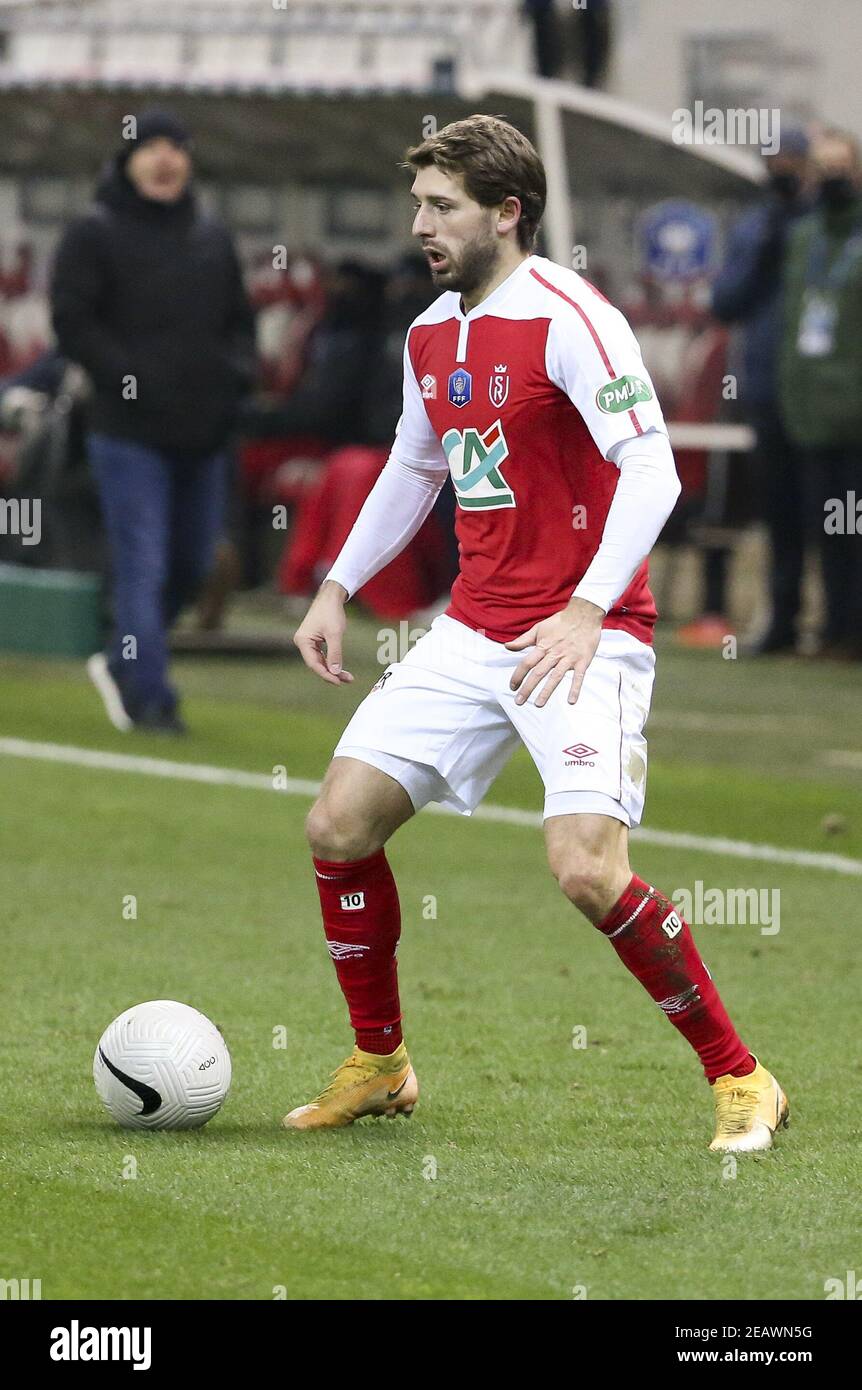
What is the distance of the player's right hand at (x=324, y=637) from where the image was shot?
5.64m

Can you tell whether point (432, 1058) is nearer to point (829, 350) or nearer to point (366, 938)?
point (366, 938)

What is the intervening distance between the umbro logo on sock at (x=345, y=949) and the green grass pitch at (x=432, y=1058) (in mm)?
356

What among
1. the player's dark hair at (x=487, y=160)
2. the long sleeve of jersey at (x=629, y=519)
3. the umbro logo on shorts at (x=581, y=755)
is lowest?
the umbro logo on shorts at (x=581, y=755)

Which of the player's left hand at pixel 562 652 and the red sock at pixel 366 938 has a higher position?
the player's left hand at pixel 562 652

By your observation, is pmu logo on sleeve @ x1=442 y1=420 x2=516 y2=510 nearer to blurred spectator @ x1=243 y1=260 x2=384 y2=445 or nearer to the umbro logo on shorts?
the umbro logo on shorts

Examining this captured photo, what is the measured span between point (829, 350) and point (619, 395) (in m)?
9.34

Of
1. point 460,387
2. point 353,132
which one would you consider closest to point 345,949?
point 460,387

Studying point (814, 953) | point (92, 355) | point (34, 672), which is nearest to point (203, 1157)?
point (814, 953)

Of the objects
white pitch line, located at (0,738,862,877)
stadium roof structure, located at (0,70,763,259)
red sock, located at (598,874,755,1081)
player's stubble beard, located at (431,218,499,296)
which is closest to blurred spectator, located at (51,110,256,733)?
white pitch line, located at (0,738,862,877)

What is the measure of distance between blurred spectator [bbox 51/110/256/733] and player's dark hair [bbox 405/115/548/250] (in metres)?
6.14

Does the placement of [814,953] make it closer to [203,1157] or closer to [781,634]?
[203,1157]

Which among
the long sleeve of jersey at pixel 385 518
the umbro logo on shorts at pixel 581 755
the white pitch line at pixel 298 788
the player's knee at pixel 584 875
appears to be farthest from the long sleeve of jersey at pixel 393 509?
the white pitch line at pixel 298 788

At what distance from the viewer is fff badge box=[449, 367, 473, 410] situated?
537 centimetres

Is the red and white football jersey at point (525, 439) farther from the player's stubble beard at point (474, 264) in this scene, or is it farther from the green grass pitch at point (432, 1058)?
the green grass pitch at point (432, 1058)
